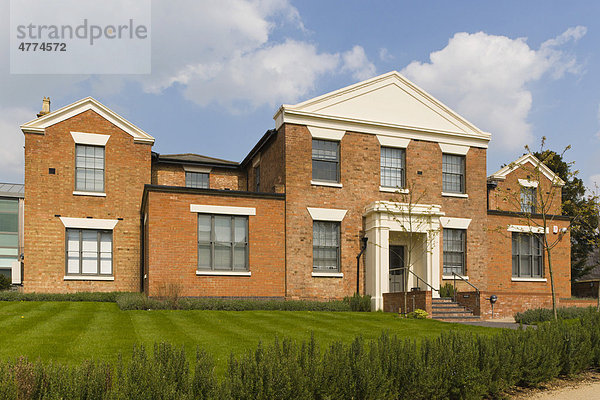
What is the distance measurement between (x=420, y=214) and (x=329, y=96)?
6.24 metres

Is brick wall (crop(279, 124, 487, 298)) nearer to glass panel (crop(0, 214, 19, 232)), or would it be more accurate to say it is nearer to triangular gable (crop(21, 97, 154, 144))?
triangular gable (crop(21, 97, 154, 144))

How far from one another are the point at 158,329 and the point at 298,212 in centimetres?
973

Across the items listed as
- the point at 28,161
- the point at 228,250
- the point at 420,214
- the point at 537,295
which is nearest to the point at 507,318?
the point at 537,295

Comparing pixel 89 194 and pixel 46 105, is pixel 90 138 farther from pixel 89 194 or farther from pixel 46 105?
pixel 46 105

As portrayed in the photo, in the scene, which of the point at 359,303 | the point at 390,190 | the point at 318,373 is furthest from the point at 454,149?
Answer: the point at 318,373

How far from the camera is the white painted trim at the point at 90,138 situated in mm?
23141

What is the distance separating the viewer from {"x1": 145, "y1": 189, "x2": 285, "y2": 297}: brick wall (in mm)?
19547

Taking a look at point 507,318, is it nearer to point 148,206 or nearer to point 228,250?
point 228,250

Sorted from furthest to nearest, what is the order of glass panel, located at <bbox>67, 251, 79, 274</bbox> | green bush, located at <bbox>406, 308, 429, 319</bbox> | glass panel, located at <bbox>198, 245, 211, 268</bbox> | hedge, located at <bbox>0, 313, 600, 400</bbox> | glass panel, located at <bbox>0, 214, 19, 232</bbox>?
glass panel, located at <bbox>0, 214, 19, 232</bbox>, glass panel, located at <bbox>67, 251, 79, 274</bbox>, glass panel, located at <bbox>198, 245, 211, 268</bbox>, green bush, located at <bbox>406, 308, 429, 319</bbox>, hedge, located at <bbox>0, 313, 600, 400</bbox>

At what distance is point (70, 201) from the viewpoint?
2270 cm

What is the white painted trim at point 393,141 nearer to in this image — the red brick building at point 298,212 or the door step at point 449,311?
the red brick building at point 298,212

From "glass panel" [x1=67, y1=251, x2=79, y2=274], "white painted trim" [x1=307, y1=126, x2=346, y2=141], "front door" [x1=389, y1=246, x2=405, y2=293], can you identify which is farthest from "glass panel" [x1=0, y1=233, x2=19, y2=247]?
"front door" [x1=389, y1=246, x2=405, y2=293]

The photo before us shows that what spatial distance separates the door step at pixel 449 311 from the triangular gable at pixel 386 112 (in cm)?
739

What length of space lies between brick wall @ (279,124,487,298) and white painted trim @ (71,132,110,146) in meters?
8.22
